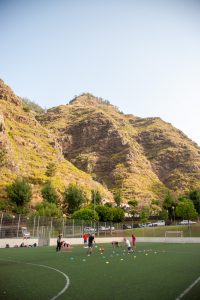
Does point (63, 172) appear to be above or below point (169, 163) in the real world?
below

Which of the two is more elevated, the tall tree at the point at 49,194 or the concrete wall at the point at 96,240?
the tall tree at the point at 49,194

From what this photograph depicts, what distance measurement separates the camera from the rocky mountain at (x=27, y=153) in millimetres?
94219

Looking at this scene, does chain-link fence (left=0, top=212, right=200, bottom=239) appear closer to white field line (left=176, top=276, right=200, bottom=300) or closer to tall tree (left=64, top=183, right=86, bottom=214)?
white field line (left=176, top=276, right=200, bottom=300)

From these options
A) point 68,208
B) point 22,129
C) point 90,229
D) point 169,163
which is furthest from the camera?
point 169,163

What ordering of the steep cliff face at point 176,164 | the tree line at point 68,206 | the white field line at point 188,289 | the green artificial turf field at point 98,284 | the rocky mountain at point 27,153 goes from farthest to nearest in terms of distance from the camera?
the steep cliff face at point 176,164 < the rocky mountain at point 27,153 < the tree line at point 68,206 < the green artificial turf field at point 98,284 < the white field line at point 188,289

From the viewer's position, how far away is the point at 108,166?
6796 inches

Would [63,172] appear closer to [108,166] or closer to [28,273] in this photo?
[108,166]

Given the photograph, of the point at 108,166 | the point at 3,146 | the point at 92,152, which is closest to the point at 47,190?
the point at 3,146

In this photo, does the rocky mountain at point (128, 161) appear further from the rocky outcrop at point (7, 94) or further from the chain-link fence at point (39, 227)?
the chain-link fence at point (39, 227)

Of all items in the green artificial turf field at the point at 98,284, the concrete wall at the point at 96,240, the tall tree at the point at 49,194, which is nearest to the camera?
the green artificial turf field at the point at 98,284

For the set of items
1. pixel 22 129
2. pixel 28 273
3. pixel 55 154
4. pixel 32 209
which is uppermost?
pixel 22 129

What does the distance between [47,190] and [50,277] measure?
72.1 meters

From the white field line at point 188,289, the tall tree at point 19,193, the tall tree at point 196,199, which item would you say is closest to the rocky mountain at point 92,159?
the tall tree at point 19,193

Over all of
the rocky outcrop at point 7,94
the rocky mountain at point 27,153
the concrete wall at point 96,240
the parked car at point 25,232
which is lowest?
the concrete wall at point 96,240
